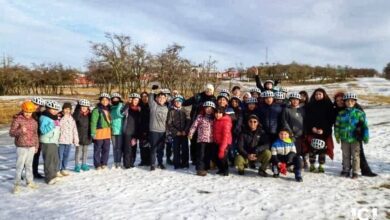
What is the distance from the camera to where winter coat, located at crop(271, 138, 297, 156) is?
26.0 feet

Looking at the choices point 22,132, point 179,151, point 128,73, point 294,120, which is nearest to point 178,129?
point 179,151

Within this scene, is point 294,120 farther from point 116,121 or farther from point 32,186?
point 32,186

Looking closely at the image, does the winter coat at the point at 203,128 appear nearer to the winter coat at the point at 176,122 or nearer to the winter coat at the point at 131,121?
the winter coat at the point at 176,122

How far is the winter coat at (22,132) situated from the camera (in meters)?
7.28

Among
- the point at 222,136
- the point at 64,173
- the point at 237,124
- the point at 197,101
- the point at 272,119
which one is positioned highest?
the point at 197,101

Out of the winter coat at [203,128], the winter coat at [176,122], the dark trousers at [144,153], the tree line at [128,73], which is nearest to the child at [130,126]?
the dark trousers at [144,153]

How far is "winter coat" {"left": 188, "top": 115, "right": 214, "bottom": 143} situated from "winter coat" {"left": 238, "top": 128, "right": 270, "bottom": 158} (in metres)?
0.69

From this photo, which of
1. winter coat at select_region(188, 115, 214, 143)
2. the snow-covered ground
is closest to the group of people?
winter coat at select_region(188, 115, 214, 143)

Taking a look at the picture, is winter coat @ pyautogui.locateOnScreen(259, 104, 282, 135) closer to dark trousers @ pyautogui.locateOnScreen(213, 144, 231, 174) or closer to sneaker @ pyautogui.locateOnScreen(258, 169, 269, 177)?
sneaker @ pyautogui.locateOnScreen(258, 169, 269, 177)

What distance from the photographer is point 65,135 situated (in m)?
8.26

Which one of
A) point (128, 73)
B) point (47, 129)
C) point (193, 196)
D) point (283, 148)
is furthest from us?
point (128, 73)

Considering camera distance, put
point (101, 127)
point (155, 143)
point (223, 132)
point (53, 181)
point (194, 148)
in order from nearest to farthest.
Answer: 1. point (53, 181)
2. point (223, 132)
3. point (101, 127)
4. point (155, 143)
5. point (194, 148)

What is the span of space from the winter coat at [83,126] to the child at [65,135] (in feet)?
0.54

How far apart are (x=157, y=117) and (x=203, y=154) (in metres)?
1.39
